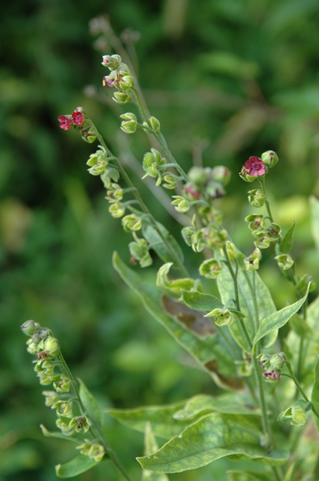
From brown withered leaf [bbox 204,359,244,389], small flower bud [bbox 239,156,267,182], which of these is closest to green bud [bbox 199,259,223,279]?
small flower bud [bbox 239,156,267,182]

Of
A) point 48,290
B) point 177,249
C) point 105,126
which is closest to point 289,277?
point 177,249

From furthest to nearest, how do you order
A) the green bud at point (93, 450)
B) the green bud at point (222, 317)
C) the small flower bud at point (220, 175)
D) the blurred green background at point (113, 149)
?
the blurred green background at point (113, 149)
the green bud at point (93, 450)
the green bud at point (222, 317)
the small flower bud at point (220, 175)

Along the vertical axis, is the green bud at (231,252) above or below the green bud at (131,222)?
below

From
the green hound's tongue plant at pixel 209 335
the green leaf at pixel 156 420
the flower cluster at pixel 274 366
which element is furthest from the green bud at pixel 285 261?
the green leaf at pixel 156 420

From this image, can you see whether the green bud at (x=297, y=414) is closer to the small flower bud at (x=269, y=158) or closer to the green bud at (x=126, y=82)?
the small flower bud at (x=269, y=158)

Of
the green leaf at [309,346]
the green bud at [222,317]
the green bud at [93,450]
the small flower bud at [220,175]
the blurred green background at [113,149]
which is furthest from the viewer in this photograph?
the blurred green background at [113,149]

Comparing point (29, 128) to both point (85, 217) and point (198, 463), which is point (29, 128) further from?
point (198, 463)
